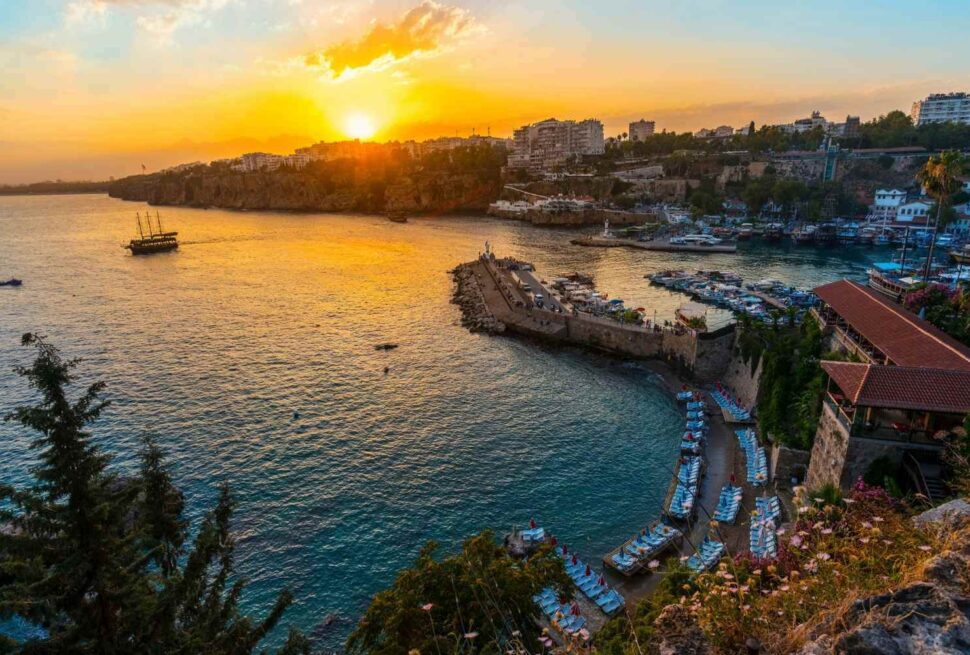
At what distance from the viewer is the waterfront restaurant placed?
20.2m

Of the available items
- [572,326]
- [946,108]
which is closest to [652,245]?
[572,326]

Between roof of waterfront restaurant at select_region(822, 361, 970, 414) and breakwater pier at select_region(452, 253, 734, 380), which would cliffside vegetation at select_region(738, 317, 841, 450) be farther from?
roof of waterfront restaurant at select_region(822, 361, 970, 414)

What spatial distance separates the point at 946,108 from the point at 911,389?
780 feet

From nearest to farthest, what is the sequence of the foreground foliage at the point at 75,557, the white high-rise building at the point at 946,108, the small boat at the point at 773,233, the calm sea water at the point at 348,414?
the foreground foliage at the point at 75,557
the calm sea water at the point at 348,414
the small boat at the point at 773,233
the white high-rise building at the point at 946,108

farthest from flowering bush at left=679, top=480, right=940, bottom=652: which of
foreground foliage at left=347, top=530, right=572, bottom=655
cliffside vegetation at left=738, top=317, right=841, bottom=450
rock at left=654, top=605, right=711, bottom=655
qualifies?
cliffside vegetation at left=738, top=317, right=841, bottom=450

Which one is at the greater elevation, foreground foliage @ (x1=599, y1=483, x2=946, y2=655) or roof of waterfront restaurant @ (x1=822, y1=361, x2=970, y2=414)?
foreground foliage @ (x1=599, y1=483, x2=946, y2=655)

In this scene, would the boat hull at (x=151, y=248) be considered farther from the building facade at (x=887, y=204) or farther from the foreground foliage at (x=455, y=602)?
the building facade at (x=887, y=204)

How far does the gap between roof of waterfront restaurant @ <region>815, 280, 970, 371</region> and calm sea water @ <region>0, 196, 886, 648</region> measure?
1206 centimetres

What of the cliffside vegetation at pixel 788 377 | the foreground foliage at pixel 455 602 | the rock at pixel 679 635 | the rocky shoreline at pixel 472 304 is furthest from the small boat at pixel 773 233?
the rock at pixel 679 635

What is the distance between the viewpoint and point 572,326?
50.2 m

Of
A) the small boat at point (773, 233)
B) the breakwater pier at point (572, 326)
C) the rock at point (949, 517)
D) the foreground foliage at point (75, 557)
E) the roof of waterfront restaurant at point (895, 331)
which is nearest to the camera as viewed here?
the foreground foliage at point (75, 557)

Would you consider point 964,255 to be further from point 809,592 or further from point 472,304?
point 809,592

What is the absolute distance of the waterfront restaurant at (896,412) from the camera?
20156mm

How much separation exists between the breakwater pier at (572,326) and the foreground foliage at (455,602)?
29750 mm
